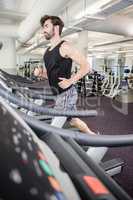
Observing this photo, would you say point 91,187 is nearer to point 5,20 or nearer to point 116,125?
point 116,125

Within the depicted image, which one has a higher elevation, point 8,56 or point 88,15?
point 88,15

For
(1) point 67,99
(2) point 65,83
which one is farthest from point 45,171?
(1) point 67,99

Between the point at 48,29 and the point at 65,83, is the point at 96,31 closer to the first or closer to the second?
the point at 48,29

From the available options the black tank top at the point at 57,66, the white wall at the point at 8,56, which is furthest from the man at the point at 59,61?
the white wall at the point at 8,56

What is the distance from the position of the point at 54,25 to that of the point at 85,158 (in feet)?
5.22

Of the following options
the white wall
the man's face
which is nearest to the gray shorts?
the man's face

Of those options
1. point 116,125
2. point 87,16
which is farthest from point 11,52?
point 116,125

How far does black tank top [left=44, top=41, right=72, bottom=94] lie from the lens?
1968 millimetres

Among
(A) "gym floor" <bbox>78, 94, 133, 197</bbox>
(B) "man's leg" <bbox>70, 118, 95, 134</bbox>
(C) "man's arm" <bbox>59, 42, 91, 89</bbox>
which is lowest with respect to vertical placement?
(A) "gym floor" <bbox>78, 94, 133, 197</bbox>

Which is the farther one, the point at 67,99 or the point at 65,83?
the point at 67,99

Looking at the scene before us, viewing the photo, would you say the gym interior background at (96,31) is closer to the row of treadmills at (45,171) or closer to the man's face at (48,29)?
the man's face at (48,29)

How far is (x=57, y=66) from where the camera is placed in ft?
6.54

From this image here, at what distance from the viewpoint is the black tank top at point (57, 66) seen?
1968 mm

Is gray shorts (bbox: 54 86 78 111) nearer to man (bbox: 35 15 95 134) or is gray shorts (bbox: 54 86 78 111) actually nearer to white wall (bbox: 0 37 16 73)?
man (bbox: 35 15 95 134)
